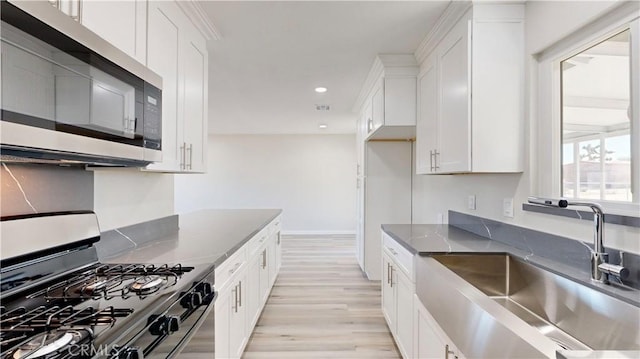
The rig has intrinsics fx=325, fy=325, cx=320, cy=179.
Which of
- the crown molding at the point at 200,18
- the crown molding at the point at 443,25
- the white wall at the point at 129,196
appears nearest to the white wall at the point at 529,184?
the crown molding at the point at 443,25

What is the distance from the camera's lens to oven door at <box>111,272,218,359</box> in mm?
958

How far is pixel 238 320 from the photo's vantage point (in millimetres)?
2125

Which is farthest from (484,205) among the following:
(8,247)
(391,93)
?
(8,247)

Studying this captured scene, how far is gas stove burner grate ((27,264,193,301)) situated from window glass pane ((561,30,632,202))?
1947 millimetres

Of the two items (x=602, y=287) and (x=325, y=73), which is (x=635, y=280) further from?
(x=325, y=73)

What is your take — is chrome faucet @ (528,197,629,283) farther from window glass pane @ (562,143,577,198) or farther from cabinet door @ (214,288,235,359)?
cabinet door @ (214,288,235,359)

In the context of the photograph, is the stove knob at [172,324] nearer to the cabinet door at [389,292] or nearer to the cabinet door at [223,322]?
the cabinet door at [223,322]

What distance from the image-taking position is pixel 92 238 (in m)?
1.46

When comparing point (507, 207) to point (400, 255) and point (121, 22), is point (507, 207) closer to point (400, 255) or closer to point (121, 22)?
Result: point (400, 255)

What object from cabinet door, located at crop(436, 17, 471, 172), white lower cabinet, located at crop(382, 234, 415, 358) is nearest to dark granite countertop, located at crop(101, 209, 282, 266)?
white lower cabinet, located at crop(382, 234, 415, 358)

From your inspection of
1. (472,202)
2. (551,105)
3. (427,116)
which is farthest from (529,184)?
(427,116)

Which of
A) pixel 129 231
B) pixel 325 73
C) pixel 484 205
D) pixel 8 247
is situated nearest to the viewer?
pixel 8 247

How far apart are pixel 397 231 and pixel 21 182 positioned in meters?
2.22

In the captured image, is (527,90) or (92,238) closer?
(92,238)
